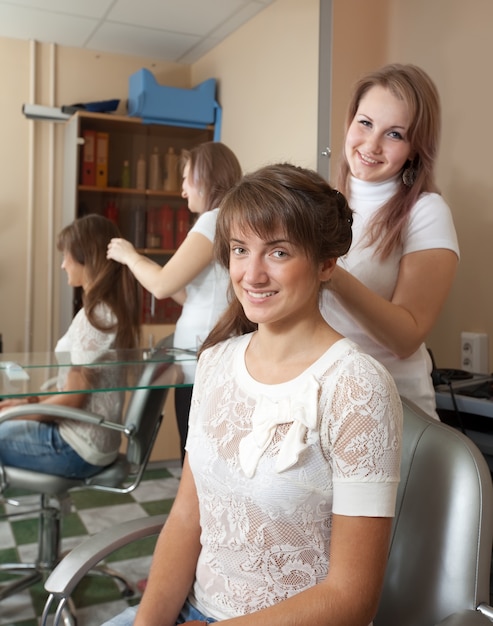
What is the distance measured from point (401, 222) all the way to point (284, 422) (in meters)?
0.50

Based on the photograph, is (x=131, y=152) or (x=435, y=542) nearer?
(x=435, y=542)

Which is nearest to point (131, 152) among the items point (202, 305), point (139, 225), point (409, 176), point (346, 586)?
point (139, 225)

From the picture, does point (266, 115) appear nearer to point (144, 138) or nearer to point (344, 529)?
point (144, 138)

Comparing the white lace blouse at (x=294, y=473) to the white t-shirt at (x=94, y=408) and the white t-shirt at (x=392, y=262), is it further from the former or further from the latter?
the white t-shirt at (x=94, y=408)

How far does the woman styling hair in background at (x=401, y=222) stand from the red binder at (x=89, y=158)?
6.27 ft

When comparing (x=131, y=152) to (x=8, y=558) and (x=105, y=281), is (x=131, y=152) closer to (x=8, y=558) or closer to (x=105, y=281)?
(x=105, y=281)

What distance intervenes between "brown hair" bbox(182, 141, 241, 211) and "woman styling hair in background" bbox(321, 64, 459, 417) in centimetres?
65

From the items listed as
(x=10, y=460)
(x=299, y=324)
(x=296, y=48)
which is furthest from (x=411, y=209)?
(x=296, y=48)

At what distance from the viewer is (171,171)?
3.21m

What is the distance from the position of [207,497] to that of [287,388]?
0.66 feet

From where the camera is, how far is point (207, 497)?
972mm

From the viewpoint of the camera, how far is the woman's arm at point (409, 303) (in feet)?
3.61

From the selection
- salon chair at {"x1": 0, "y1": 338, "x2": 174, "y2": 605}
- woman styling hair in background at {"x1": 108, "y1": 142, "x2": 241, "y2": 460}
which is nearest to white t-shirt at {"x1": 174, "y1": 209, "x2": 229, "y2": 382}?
woman styling hair in background at {"x1": 108, "y1": 142, "x2": 241, "y2": 460}

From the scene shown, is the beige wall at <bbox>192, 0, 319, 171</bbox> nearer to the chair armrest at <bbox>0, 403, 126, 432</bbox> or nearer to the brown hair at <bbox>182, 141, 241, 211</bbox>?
the brown hair at <bbox>182, 141, 241, 211</bbox>
